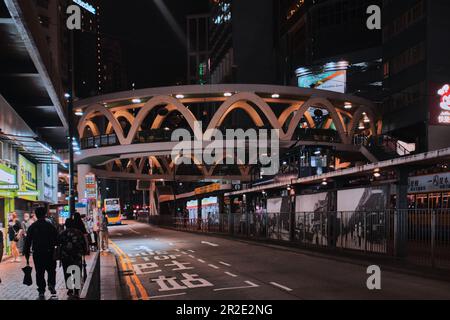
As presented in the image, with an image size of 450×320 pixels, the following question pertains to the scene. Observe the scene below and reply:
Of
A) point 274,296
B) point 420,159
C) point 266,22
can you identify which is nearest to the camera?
point 274,296

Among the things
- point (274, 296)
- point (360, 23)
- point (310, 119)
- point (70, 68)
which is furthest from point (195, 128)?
point (274, 296)

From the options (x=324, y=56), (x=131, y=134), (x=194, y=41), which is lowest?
(x=131, y=134)

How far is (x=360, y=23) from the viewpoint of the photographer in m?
64.2

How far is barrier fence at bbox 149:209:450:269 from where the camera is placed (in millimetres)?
14250

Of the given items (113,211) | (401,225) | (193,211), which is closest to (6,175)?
(401,225)

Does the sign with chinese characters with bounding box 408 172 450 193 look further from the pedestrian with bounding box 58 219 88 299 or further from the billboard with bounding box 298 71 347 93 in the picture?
the billboard with bounding box 298 71 347 93

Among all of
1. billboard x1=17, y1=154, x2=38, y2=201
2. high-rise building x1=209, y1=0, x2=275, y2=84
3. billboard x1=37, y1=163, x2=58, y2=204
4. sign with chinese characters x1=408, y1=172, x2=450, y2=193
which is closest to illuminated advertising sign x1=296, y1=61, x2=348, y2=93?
high-rise building x1=209, y1=0, x2=275, y2=84

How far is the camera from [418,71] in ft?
134

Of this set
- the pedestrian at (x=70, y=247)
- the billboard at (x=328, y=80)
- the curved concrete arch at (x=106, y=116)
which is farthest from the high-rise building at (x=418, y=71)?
the pedestrian at (x=70, y=247)

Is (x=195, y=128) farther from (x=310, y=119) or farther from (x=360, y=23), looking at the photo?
(x=360, y=23)

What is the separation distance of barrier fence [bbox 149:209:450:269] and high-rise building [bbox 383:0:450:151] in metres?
16.2
